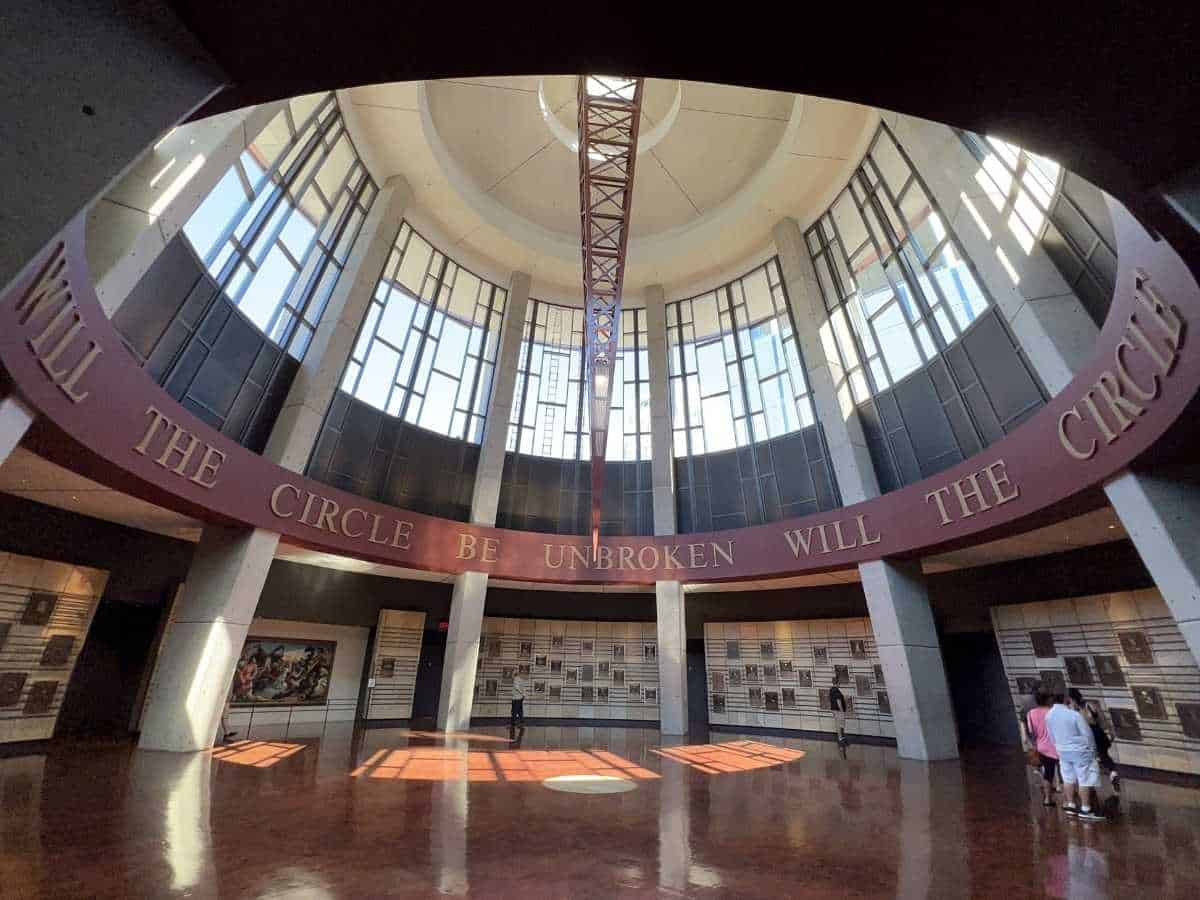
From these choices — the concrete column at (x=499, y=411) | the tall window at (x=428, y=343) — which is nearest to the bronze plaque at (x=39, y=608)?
the tall window at (x=428, y=343)

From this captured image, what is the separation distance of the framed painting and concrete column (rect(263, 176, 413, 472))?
25.0ft

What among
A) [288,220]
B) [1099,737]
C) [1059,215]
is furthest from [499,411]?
[1099,737]

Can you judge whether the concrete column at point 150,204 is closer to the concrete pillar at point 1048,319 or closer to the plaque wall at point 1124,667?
the concrete pillar at point 1048,319

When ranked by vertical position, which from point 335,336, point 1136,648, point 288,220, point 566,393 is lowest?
point 1136,648

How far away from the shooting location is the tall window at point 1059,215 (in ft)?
31.1

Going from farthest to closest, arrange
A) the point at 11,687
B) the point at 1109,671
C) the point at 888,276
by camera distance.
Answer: the point at 888,276 < the point at 1109,671 < the point at 11,687

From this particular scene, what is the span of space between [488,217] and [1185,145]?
19.8 m

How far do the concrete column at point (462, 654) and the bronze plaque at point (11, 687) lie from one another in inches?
375

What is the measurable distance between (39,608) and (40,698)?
6.70 ft

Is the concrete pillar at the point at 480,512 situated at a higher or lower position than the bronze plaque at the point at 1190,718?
higher

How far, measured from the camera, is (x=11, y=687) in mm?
11797

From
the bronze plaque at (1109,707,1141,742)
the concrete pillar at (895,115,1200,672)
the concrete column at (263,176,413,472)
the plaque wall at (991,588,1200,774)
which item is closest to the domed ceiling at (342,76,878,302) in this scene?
the concrete column at (263,176,413,472)

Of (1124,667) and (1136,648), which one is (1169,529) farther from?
(1124,667)

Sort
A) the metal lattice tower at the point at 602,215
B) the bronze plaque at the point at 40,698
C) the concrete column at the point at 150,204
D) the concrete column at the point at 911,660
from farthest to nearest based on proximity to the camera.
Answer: the metal lattice tower at the point at 602,215
the concrete column at the point at 911,660
the bronze plaque at the point at 40,698
the concrete column at the point at 150,204
